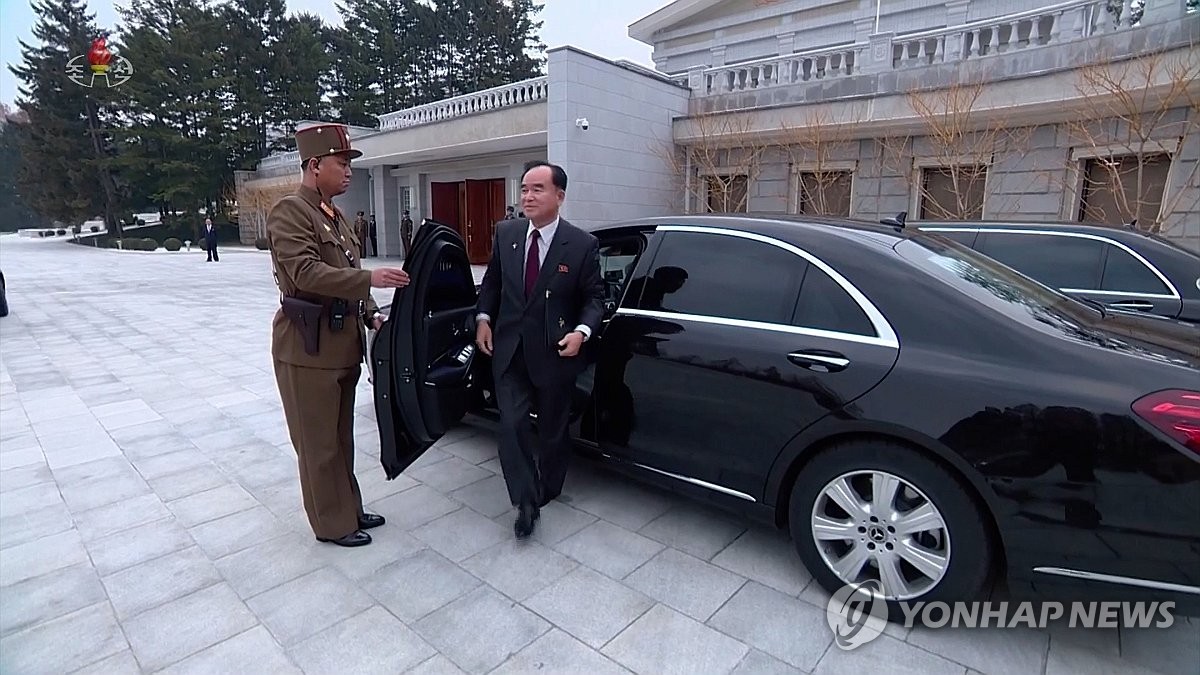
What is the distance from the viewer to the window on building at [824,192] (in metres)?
11.7

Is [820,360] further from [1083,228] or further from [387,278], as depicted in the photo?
[1083,228]

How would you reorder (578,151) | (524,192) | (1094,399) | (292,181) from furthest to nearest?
(292,181) < (578,151) < (524,192) < (1094,399)

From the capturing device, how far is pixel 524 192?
8.90ft

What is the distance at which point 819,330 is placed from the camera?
7.47 ft

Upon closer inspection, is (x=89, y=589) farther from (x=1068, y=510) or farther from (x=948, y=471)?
(x=1068, y=510)

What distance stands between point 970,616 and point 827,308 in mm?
1183

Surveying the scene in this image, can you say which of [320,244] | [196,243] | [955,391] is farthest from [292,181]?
[955,391]

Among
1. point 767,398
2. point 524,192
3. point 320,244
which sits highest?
point 524,192

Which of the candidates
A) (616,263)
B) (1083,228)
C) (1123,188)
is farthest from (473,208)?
(1083,228)

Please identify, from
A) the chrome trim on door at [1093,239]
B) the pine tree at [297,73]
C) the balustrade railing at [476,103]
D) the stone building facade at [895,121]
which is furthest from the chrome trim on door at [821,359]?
the pine tree at [297,73]

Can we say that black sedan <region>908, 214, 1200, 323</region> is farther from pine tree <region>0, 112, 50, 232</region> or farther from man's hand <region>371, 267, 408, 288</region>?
pine tree <region>0, 112, 50, 232</region>

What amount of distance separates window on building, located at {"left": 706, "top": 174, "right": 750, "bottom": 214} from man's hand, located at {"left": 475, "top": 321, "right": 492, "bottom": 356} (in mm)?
10604

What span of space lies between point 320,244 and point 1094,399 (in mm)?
2725

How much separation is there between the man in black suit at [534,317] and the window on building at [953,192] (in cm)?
970
